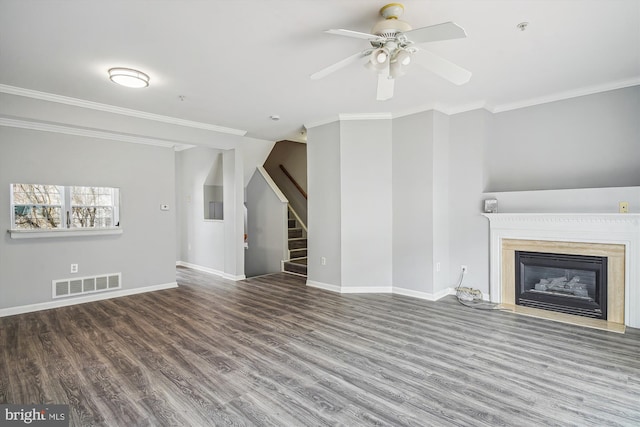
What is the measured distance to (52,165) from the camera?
440 centimetres

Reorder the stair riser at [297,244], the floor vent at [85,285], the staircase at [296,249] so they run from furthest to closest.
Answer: the stair riser at [297,244] < the staircase at [296,249] < the floor vent at [85,285]

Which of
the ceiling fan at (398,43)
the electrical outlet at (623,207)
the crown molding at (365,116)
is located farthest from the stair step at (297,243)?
the electrical outlet at (623,207)

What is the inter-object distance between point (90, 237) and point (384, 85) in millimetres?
4555

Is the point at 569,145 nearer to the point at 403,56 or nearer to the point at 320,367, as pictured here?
the point at 403,56

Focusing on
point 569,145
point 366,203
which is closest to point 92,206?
point 366,203

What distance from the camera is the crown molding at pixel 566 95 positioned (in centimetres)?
372

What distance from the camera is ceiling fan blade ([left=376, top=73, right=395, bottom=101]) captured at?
2.70 metres

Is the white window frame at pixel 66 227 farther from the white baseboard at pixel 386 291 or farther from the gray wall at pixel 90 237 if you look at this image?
the white baseboard at pixel 386 291

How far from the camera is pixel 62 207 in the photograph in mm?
4461

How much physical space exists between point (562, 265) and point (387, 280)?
2210 millimetres

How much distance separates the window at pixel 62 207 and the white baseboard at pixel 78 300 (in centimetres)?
100

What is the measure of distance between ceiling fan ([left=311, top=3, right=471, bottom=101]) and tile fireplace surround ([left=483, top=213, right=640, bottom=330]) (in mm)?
2407

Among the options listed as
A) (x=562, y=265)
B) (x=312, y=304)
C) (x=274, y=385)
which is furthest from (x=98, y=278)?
(x=562, y=265)

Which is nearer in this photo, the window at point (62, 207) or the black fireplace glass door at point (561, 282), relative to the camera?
the black fireplace glass door at point (561, 282)
